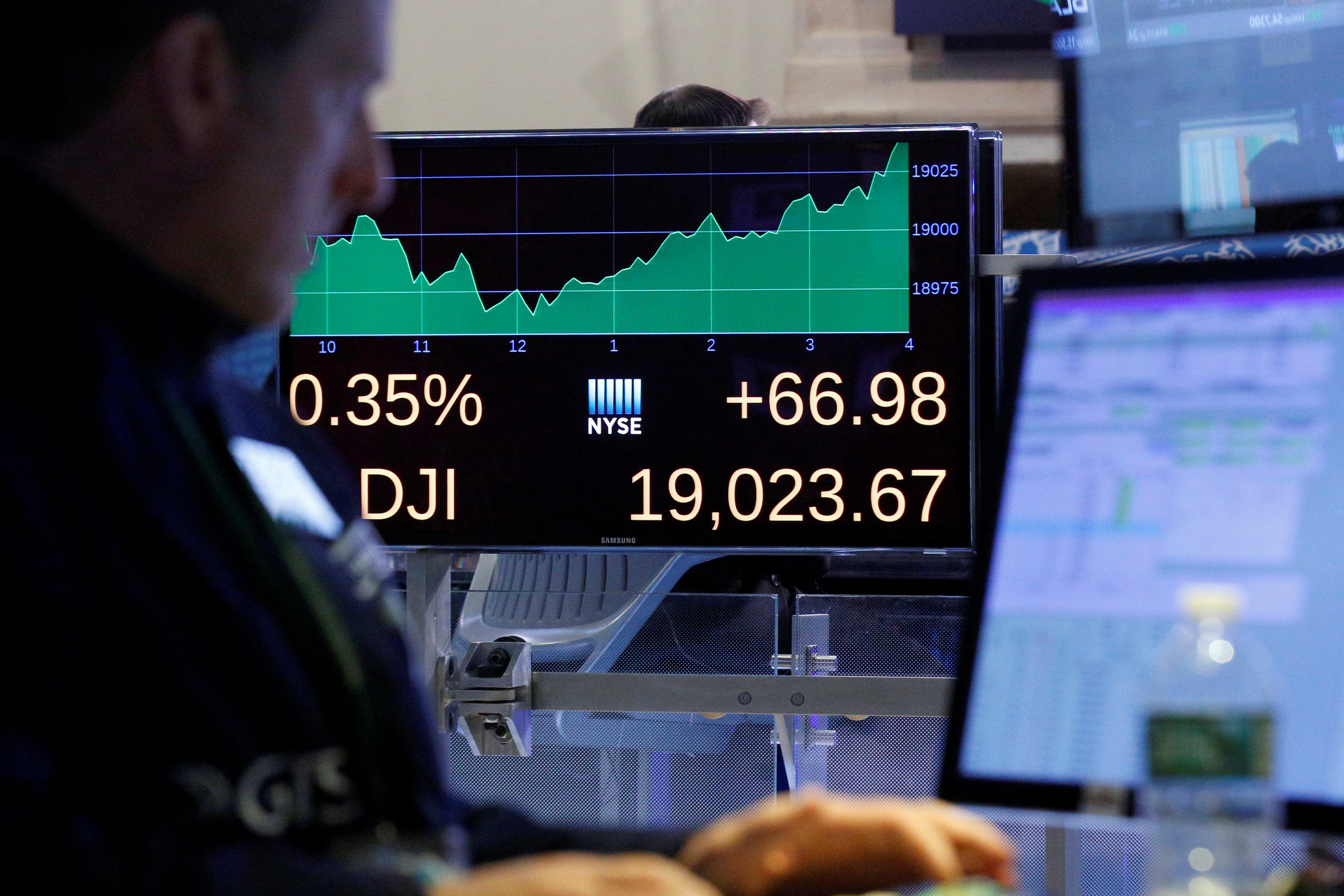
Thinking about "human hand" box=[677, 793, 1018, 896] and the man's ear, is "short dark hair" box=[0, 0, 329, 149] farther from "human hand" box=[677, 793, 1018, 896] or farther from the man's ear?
"human hand" box=[677, 793, 1018, 896]

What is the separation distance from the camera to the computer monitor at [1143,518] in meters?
0.88

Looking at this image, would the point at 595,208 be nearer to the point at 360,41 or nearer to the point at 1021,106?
the point at 360,41

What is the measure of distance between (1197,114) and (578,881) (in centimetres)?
340

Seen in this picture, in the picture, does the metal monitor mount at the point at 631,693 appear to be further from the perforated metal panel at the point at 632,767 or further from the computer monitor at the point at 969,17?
the computer monitor at the point at 969,17

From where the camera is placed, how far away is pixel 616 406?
81.7 inches

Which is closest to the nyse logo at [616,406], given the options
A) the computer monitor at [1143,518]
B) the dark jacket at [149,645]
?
the computer monitor at [1143,518]

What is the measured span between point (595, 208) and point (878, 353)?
460mm

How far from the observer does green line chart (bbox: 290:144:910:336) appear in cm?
204

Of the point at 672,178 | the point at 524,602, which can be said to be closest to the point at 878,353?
the point at 672,178

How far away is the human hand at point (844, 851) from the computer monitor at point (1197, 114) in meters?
1.94

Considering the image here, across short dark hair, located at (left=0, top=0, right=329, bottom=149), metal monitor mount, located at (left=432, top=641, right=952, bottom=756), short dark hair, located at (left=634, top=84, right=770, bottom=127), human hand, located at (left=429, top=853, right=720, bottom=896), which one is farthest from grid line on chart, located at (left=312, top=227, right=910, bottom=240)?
human hand, located at (left=429, top=853, right=720, bottom=896)

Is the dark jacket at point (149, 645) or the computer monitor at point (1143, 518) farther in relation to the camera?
the computer monitor at point (1143, 518)

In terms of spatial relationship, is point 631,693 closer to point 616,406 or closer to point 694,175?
point 616,406

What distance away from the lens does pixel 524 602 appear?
209 cm
